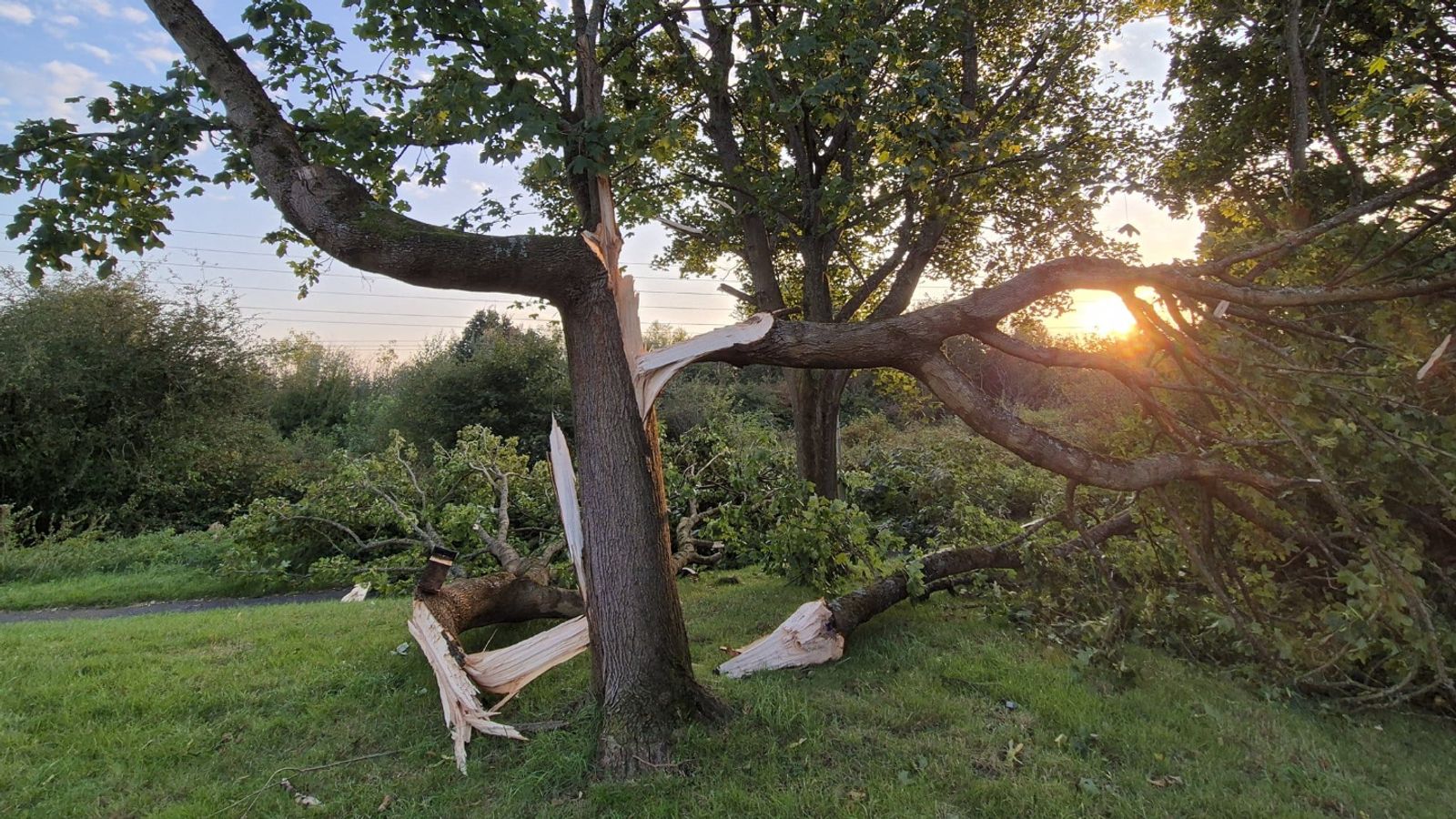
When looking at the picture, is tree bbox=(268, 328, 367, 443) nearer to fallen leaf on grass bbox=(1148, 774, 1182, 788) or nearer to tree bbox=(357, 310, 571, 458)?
tree bbox=(357, 310, 571, 458)

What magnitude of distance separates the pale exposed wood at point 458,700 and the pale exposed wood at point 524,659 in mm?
113

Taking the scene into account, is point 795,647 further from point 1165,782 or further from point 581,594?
point 1165,782

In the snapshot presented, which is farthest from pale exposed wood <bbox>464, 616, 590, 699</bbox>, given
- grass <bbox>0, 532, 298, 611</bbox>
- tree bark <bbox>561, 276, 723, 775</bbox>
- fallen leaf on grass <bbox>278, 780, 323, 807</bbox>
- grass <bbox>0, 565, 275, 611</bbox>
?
grass <bbox>0, 565, 275, 611</bbox>

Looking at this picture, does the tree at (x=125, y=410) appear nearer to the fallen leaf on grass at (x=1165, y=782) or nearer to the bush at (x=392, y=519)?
the bush at (x=392, y=519)

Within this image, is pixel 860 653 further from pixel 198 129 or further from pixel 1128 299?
pixel 198 129

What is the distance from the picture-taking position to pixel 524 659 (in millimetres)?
4289

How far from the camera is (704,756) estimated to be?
135 inches

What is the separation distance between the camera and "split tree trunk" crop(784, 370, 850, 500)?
25.6 ft

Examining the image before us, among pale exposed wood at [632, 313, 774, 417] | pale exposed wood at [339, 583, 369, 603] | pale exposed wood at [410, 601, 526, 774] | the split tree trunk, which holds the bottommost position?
pale exposed wood at [339, 583, 369, 603]

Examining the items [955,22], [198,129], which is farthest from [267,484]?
[955,22]

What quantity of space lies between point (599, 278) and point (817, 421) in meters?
A: 4.52

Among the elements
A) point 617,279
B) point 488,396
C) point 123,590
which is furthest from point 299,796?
point 488,396

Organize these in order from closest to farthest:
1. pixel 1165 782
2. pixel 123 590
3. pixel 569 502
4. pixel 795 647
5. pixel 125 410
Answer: pixel 1165 782, pixel 569 502, pixel 795 647, pixel 123 590, pixel 125 410

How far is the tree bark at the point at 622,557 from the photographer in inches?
140
